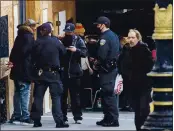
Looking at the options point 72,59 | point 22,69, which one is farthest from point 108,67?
point 22,69

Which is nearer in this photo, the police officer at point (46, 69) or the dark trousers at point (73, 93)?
the police officer at point (46, 69)

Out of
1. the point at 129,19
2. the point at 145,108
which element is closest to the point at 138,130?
the point at 145,108

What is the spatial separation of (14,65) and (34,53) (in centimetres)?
73

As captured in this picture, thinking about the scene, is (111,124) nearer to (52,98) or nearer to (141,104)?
(52,98)

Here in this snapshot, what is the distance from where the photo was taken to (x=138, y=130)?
43.4 feet

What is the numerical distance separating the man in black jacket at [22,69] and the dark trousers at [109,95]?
1.20 metres

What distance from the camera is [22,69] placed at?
15.4 m

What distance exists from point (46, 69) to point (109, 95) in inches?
50.4

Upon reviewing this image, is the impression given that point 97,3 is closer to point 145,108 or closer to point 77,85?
point 77,85

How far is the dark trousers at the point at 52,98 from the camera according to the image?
14.9 meters

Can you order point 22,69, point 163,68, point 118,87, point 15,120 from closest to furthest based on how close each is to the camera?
point 163,68
point 22,69
point 15,120
point 118,87

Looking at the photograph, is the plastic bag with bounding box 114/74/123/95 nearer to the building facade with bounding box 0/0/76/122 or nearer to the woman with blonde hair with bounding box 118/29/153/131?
the building facade with bounding box 0/0/76/122

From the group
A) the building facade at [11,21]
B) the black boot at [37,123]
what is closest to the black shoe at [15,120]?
the building facade at [11,21]

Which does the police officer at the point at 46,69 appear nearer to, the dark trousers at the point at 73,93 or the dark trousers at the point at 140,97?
the dark trousers at the point at 73,93
